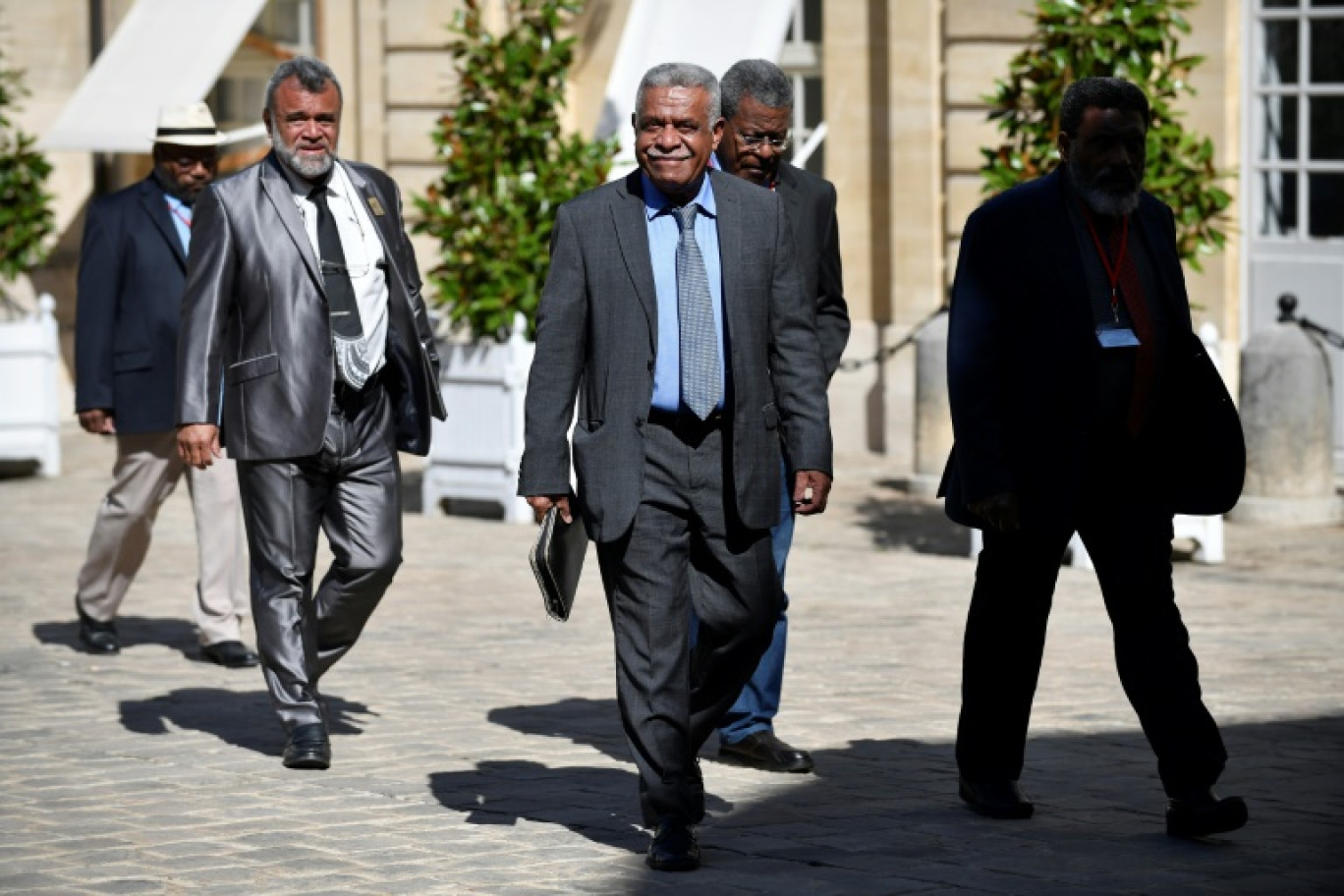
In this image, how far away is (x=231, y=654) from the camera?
367 inches

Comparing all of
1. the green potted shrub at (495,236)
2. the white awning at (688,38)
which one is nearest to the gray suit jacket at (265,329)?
the green potted shrub at (495,236)

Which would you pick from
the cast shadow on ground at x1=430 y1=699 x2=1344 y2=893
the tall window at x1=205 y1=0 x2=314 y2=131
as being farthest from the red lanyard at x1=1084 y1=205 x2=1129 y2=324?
the tall window at x1=205 y1=0 x2=314 y2=131

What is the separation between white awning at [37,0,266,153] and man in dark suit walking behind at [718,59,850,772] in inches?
449

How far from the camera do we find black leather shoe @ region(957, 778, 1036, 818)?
21.4ft

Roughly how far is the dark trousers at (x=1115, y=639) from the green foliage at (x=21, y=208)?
13.1 m

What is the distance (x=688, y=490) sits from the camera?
6164 millimetres

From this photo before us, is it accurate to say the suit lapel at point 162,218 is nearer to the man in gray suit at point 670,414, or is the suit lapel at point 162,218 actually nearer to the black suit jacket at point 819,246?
the black suit jacket at point 819,246

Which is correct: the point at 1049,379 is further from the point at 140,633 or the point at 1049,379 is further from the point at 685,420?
the point at 140,633

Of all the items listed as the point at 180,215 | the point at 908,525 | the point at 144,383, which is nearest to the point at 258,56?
the point at 908,525

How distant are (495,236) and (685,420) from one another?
7.56 m

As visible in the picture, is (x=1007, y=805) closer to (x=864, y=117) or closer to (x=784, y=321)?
(x=784, y=321)

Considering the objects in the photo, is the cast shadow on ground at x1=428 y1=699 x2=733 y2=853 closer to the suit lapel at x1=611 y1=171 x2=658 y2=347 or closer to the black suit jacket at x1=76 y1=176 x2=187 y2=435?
the suit lapel at x1=611 y1=171 x2=658 y2=347

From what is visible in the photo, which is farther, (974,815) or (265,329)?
(265,329)

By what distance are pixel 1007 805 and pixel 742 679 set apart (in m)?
0.71
